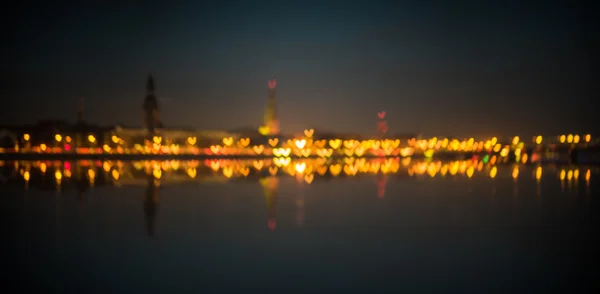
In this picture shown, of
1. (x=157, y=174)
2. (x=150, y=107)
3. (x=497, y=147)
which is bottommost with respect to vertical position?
(x=157, y=174)

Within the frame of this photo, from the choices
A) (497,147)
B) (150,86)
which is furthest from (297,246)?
(497,147)

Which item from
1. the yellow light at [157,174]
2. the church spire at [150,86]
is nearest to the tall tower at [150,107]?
the church spire at [150,86]

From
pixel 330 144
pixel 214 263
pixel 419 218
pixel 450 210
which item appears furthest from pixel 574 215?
pixel 330 144

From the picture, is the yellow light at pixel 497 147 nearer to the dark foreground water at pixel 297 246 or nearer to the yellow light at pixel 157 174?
the yellow light at pixel 157 174

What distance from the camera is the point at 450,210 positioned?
44.9ft

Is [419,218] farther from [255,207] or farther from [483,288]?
[483,288]

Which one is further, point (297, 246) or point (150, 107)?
point (150, 107)

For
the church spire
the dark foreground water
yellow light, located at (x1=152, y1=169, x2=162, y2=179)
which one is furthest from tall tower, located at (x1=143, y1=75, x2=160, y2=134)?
the dark foreground water

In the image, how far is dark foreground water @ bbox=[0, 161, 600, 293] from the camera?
6550mm

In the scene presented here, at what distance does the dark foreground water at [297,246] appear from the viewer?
21.5 ft

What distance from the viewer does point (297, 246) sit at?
865 cm

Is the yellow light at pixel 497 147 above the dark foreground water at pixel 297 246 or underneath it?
above

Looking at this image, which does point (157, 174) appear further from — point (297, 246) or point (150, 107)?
point (150, 107)

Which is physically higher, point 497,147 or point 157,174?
point 497,147
